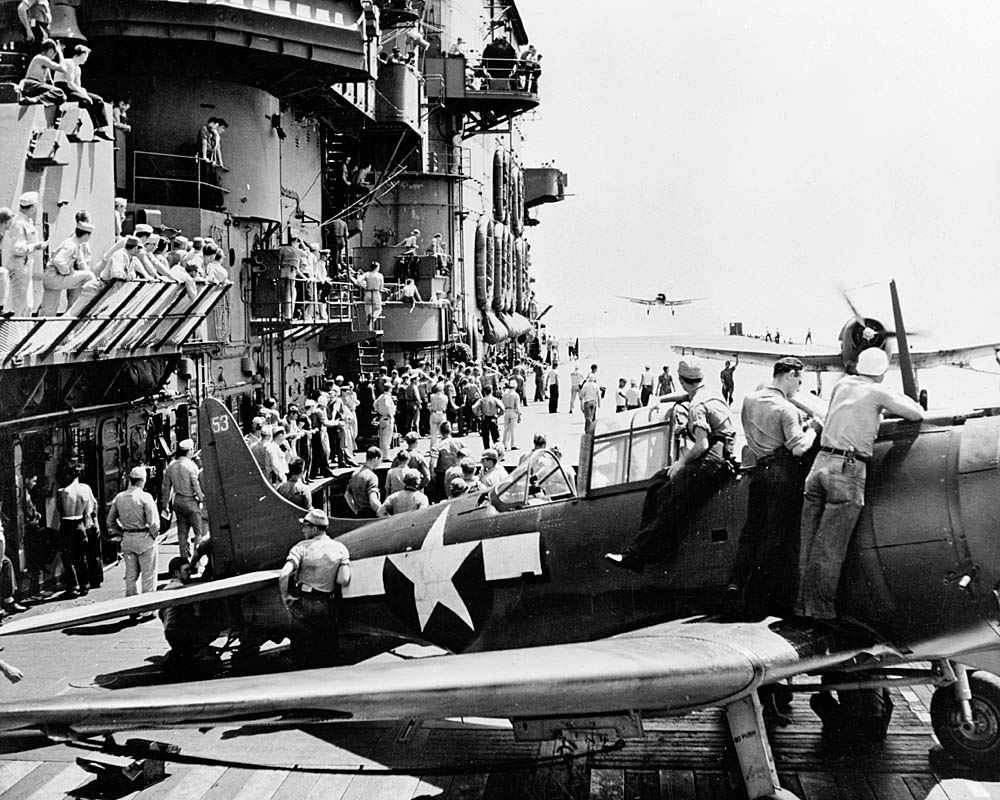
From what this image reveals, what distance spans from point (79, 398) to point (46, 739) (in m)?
10.0

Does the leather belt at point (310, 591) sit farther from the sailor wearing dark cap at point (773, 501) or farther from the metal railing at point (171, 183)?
the metal railing at point (171, 183)

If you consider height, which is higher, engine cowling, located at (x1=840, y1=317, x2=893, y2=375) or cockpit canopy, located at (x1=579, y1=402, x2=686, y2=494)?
engine cowling, located at (x1=840, y1=317, x2=893, y2=375)

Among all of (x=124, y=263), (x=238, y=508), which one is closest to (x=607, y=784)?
(x=238, y=508)

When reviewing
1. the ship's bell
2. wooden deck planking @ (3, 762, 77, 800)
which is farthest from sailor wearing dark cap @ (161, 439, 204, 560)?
the ship's bell

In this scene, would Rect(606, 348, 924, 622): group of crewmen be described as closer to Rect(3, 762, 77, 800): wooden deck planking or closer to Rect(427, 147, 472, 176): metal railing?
Rect(3, 762, 77, 800): wooden deck planking

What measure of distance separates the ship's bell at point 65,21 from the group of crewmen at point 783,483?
45.5 feet

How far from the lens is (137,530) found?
10242 millimetres

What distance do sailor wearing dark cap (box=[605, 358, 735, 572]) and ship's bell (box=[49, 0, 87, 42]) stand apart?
13951 mm

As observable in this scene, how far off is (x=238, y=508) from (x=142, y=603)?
1347mm

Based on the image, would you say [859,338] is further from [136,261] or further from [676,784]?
[136,261]

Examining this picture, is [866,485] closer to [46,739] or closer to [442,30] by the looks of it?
[46,739]

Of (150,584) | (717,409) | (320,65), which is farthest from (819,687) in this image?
(320,65)

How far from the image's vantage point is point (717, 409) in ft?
20.8

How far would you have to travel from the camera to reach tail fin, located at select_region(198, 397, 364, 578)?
28.3ft
